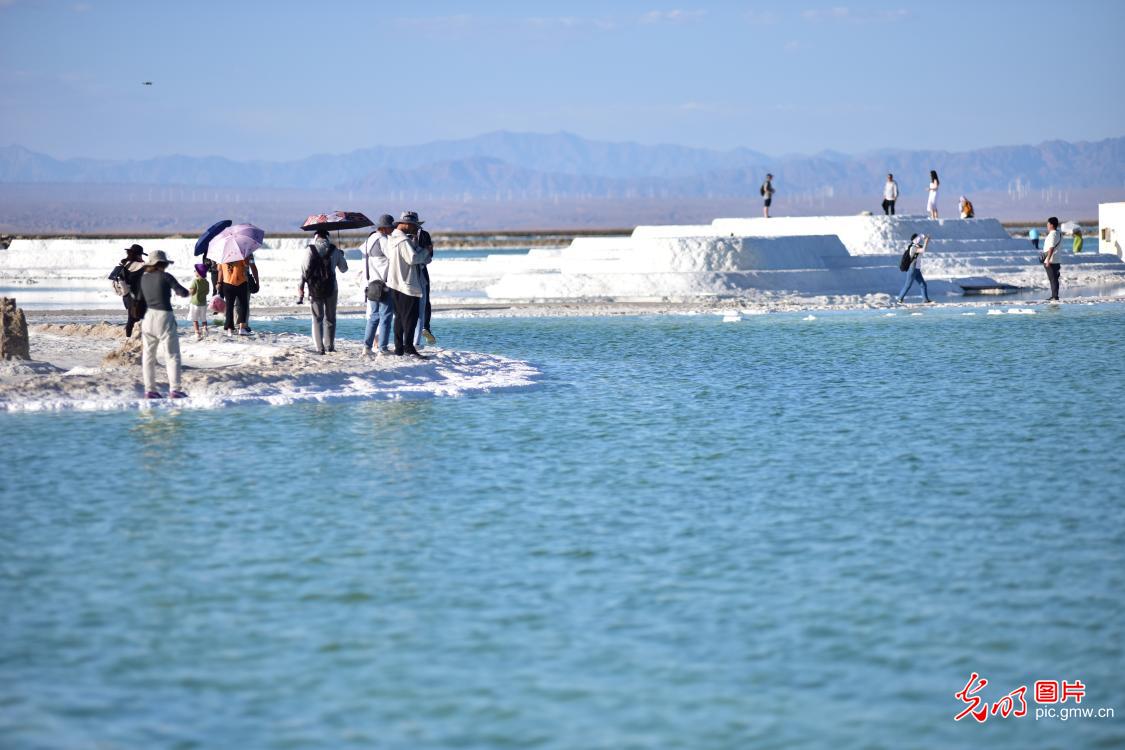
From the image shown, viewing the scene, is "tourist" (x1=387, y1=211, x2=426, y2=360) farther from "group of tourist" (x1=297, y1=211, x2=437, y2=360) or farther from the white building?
the white building

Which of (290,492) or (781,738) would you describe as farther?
(290,492)

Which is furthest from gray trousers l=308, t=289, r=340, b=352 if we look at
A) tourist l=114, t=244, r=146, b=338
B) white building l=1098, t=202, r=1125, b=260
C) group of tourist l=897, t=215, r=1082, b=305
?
white building l=1098, t=202, r=1125, b=260

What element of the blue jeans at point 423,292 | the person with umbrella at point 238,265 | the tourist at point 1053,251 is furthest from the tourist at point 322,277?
Result: the tourist at point 1053,251

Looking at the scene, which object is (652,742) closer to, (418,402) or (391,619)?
(391,619)

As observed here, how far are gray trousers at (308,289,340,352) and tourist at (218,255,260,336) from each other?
222 centimetres

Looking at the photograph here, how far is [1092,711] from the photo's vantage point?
5828 millimetres

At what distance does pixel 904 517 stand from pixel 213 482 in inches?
188

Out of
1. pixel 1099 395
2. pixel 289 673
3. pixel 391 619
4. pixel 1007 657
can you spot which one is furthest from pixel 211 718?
pixel 1099 395

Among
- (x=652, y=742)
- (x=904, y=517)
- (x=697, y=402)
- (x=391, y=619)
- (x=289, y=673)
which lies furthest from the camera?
(x=697, y=402)

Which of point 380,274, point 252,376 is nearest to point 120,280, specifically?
point 252,376

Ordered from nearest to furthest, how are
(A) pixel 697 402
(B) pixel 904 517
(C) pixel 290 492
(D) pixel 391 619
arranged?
(D) pixel 391 619
(B) pixel 904 517
(C) pixel 290 492
(A) pixel 697 402

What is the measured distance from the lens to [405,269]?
17219mm

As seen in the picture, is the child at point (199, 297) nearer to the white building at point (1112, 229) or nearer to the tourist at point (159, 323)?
the tourist at point (159, 323)

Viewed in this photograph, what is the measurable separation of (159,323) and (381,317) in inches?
142
